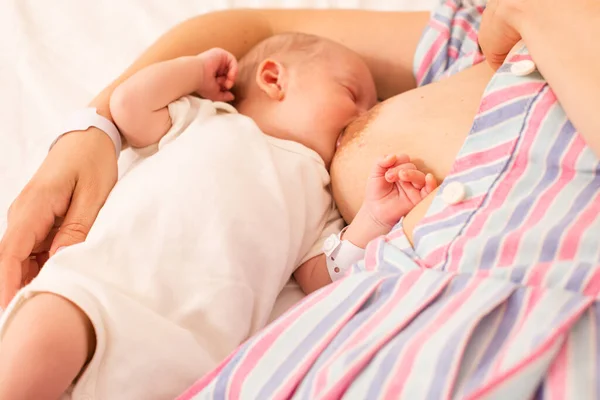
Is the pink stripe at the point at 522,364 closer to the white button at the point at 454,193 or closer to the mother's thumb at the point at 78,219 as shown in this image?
the white button at the point at 454,193

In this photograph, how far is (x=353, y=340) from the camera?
0.57m

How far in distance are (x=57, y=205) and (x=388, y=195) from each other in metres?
0.44

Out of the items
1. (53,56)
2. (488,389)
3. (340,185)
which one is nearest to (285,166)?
(340,185)

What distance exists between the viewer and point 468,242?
62cm

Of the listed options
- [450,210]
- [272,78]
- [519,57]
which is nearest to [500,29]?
[519,57]

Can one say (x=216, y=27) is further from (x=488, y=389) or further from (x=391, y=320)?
(x=488, y=389)

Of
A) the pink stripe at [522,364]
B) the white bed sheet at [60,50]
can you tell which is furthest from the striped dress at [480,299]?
the white bed sheet at [60,50]

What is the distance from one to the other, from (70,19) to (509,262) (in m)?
1.13

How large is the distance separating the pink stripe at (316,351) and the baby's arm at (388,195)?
0.63 feet

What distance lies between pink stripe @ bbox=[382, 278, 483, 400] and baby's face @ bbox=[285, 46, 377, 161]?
0.48 m

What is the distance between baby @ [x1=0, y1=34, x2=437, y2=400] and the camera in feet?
2.11

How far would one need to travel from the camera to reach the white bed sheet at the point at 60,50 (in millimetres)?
1117

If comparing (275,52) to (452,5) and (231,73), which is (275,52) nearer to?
(231,73)

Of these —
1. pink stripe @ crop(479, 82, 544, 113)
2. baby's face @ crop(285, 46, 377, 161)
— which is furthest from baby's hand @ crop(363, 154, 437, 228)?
baby's face @ crop(285, 46, 377, 161)
